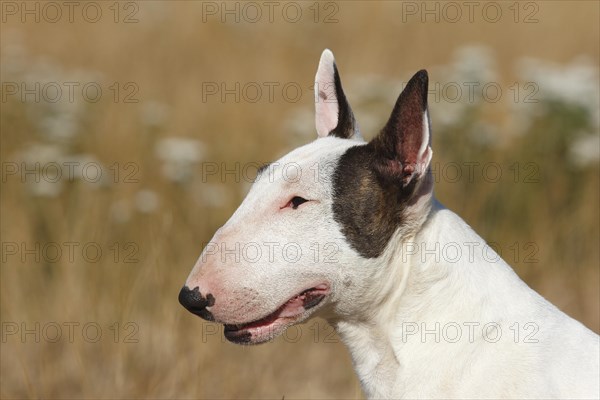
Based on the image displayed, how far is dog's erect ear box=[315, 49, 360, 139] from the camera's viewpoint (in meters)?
3.40

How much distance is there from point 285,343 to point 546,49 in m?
6.00

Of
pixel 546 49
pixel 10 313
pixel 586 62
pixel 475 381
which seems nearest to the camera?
pixel 475 381

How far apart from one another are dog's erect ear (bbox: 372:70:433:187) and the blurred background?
1.57 m

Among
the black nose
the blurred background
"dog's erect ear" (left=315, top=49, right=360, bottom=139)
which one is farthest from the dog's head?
the blurred background

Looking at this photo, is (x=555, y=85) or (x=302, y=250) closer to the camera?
(x=302, y=250)

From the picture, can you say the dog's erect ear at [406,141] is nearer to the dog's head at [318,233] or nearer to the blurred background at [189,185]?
the dog's head at [318,233]

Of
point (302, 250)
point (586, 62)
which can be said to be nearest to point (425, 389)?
point (302, 250)

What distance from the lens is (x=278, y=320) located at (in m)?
2.94

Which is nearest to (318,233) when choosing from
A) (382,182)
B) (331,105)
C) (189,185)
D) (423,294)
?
(382,182)

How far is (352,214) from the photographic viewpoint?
9.50 feet

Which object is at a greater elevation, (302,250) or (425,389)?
(302,250)

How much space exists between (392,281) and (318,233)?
0.30 meters

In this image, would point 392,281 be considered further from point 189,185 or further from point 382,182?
point 189,185

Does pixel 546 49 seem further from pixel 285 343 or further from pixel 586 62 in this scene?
pixel 285 343
